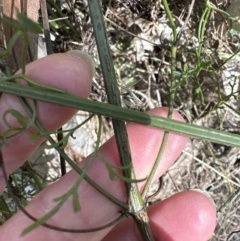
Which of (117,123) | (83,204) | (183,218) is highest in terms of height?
(117,123)

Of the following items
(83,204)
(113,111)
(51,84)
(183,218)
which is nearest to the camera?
(113,111)

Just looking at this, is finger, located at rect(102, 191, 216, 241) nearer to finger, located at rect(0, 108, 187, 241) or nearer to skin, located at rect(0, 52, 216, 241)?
skin, located at rect(0, 52, 216, 241)

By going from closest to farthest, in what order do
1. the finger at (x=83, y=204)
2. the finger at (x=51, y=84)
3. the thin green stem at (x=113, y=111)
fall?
the thin green stem at (x=113, y=111) < the finger at (x=51, y=84) < the finger at (x=83, y=204)

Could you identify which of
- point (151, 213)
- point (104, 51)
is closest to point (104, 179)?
point (151, 213)

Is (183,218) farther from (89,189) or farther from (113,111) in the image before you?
(113,111)

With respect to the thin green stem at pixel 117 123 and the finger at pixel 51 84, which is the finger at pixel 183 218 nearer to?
the thin green stem at pixel 117 123

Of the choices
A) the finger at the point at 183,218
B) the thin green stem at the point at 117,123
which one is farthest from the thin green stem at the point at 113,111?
the finger at the point at 183,218

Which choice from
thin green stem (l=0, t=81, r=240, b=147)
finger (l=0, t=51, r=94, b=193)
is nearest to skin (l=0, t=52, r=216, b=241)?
finger (l=0, t=51, r=94, b=193)

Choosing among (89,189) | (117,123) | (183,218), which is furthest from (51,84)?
(183,218)
